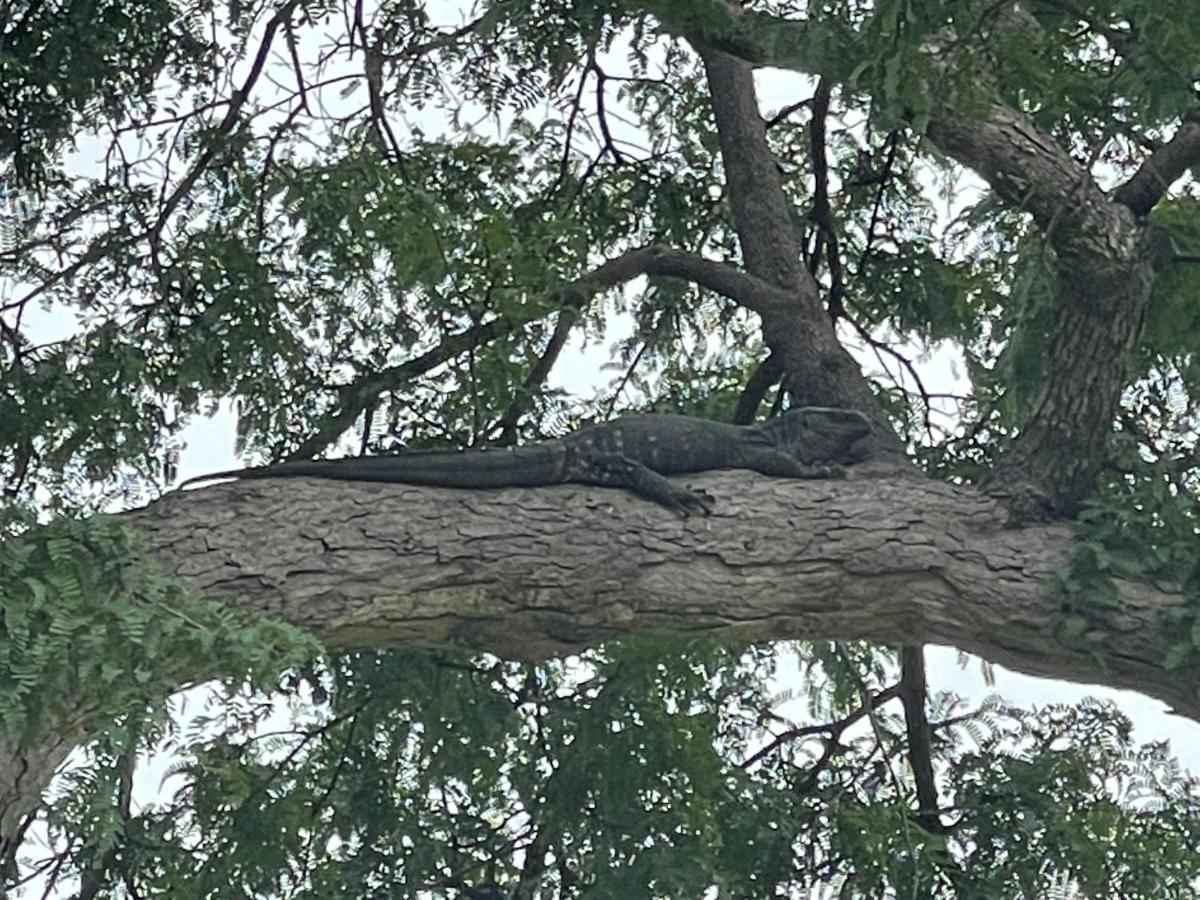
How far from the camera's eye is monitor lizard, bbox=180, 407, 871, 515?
5.64 meters

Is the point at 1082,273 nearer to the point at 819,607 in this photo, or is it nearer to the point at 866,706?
the point at 819,607

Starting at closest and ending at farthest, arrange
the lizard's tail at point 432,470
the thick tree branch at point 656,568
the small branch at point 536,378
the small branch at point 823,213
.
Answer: the thick tree branch at point 656,568 → the lizard's tail at point 432,470 → the small branch at point 536,378 → the small branch at point 823,213

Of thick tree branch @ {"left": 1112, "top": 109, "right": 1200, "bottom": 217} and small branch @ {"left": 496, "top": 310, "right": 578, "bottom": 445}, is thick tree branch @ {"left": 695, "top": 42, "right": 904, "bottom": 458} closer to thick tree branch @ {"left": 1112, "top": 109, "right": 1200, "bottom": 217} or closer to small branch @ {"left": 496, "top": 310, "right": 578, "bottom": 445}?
small branch @ {"left": 496, "top": 310, "right": 578, "bottom": 445}

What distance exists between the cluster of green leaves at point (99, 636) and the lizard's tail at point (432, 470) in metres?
0.84

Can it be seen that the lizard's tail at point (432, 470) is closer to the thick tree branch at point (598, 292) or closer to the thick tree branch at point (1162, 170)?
the thick tree branch at point (598, 292)

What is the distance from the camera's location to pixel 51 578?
4.46m

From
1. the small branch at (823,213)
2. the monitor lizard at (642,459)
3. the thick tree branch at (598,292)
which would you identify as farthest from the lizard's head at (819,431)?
the small branch at (823,213)

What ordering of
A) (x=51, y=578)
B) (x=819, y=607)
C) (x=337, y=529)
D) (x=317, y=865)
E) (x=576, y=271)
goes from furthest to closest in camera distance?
(x=576, y=271)
(x=317, y=865)
(x=819, y=607)
(x=337, y=529)
(x=51, y=578)

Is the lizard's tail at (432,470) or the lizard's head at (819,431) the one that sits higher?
the lizard's head at (819,431)

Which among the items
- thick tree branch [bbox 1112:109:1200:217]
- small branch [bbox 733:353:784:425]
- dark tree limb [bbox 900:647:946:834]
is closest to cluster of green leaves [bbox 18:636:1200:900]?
dark tree limb [bbox 900:647:946:834]

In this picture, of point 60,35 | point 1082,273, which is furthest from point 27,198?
point 1082,273

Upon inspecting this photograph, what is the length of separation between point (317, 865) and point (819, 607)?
1699mm

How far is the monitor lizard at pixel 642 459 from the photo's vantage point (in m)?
5.64

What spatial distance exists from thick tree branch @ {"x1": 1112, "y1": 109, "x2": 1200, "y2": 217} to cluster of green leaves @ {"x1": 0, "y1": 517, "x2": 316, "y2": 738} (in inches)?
105
